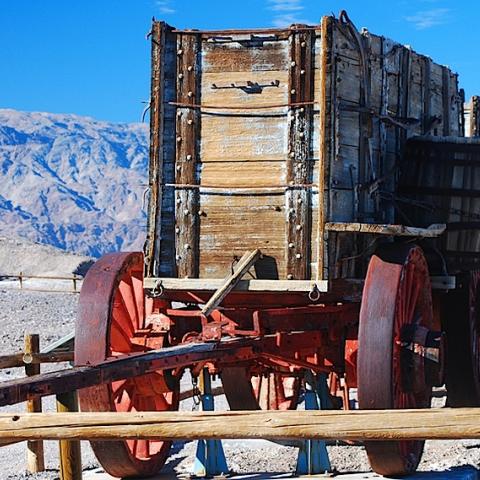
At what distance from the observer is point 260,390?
33.5 feet

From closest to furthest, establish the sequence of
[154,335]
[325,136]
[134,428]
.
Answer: [134,428] < [325,136] < [154,335]

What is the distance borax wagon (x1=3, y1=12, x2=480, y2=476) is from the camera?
7.18 meters

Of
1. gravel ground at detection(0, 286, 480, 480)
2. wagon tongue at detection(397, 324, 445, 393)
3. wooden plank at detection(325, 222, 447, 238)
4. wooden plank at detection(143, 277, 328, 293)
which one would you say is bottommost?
gravel ground at detection(0, 286, 480, 480)

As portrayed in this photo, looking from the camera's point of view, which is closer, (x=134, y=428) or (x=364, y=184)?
(x=134, y=428)

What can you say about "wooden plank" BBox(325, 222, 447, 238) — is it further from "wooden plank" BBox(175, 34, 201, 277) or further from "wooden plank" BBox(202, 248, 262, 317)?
"wooden plank" BBox(175, 34, 201, 277)

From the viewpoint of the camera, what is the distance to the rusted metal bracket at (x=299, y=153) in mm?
7332

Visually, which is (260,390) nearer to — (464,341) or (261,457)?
(261,457)

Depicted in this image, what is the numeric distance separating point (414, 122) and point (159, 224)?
2.50m

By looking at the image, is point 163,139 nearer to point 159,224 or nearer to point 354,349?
point 159,224

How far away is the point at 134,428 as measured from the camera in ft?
15.6

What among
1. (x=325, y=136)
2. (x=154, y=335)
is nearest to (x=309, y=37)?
(x=325, y=136)

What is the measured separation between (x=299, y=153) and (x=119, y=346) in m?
2.09

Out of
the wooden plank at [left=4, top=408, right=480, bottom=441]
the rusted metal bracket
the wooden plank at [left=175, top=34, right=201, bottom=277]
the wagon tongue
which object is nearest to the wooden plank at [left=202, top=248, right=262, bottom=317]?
the rusted metal bracket

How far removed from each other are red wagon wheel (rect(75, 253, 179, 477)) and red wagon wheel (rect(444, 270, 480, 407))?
8.65 ft
